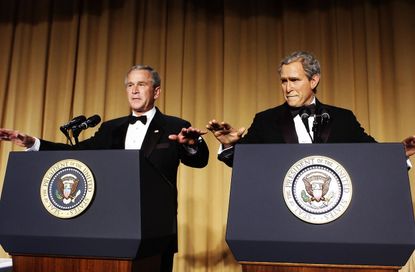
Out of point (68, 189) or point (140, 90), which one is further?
point (140, 90)

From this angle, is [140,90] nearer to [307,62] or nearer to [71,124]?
[71,124]

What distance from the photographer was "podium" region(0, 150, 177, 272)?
1643 mm

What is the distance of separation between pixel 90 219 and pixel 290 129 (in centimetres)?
97

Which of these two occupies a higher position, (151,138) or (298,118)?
(298,118)

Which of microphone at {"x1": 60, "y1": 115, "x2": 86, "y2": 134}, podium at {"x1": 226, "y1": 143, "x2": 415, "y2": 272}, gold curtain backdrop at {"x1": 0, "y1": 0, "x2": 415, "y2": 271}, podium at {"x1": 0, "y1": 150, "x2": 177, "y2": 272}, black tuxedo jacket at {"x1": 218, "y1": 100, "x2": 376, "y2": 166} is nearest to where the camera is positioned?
podium at {"x1": 226, "y1": 143, "x2": 415, "y2": 272}

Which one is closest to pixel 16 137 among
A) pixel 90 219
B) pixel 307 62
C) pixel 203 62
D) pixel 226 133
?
pixel 90 219

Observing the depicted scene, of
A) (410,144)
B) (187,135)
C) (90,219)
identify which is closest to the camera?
(90,219)

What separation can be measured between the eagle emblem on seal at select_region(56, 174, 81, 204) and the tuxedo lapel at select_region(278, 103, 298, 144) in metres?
0.91

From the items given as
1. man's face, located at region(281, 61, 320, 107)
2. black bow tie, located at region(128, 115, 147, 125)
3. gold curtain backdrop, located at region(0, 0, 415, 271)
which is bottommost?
black bow tie, located at region(128, 115, 147, 125)

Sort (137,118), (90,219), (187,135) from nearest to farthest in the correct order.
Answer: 1. (90,219)
2. (187,135)
3. (137,118)

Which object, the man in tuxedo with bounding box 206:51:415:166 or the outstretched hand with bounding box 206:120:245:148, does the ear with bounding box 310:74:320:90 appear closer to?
the man in tuxedo with bounding box 206:51:415:166

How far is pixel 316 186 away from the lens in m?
1.50

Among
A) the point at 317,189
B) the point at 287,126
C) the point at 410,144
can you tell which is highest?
the point at 287,126

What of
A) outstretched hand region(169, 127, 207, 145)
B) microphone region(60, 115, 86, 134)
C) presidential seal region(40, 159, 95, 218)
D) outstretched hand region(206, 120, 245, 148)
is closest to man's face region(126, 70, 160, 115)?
microphone region(60, 115, 86, 134)
